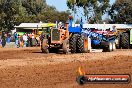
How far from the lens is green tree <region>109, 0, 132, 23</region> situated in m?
102

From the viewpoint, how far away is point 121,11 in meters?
103

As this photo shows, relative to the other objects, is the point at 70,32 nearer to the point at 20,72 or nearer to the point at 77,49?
the point at 77,49

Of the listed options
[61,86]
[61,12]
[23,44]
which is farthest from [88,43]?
[61,12]

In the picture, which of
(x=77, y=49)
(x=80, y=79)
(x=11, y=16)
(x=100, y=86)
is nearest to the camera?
(x=80, y=79)

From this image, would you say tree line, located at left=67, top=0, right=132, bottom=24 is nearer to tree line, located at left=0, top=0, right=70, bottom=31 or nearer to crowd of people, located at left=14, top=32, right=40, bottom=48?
tree line, located at left=0, top=0, right=70, bottom=31

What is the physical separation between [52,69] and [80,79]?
25.9 feet

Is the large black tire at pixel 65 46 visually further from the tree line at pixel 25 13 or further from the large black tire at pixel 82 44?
the tree line at pixel 25 13

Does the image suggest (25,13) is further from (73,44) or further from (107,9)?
(73,44)

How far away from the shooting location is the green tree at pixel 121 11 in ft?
333

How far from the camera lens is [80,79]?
7.45 metres

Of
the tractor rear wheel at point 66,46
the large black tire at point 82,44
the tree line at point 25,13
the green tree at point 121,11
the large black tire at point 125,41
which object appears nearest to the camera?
the tractor rear wheel at point 66,46

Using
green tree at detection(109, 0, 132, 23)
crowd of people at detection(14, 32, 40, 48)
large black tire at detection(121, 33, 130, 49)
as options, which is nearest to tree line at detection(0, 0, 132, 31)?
green tree at detection(109, 0, 132, 23)

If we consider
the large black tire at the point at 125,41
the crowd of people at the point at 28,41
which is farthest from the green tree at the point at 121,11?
the large black tire at the point at 125,41

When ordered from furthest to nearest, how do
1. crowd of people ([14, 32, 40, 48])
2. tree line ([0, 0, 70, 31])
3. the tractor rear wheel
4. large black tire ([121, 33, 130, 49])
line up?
tree line ([0, 0, 70, 31]), crowd of people ([14, 32, 40, 48]), large black tire ([121, 33, 130, 49]), the tractor rear wheel
